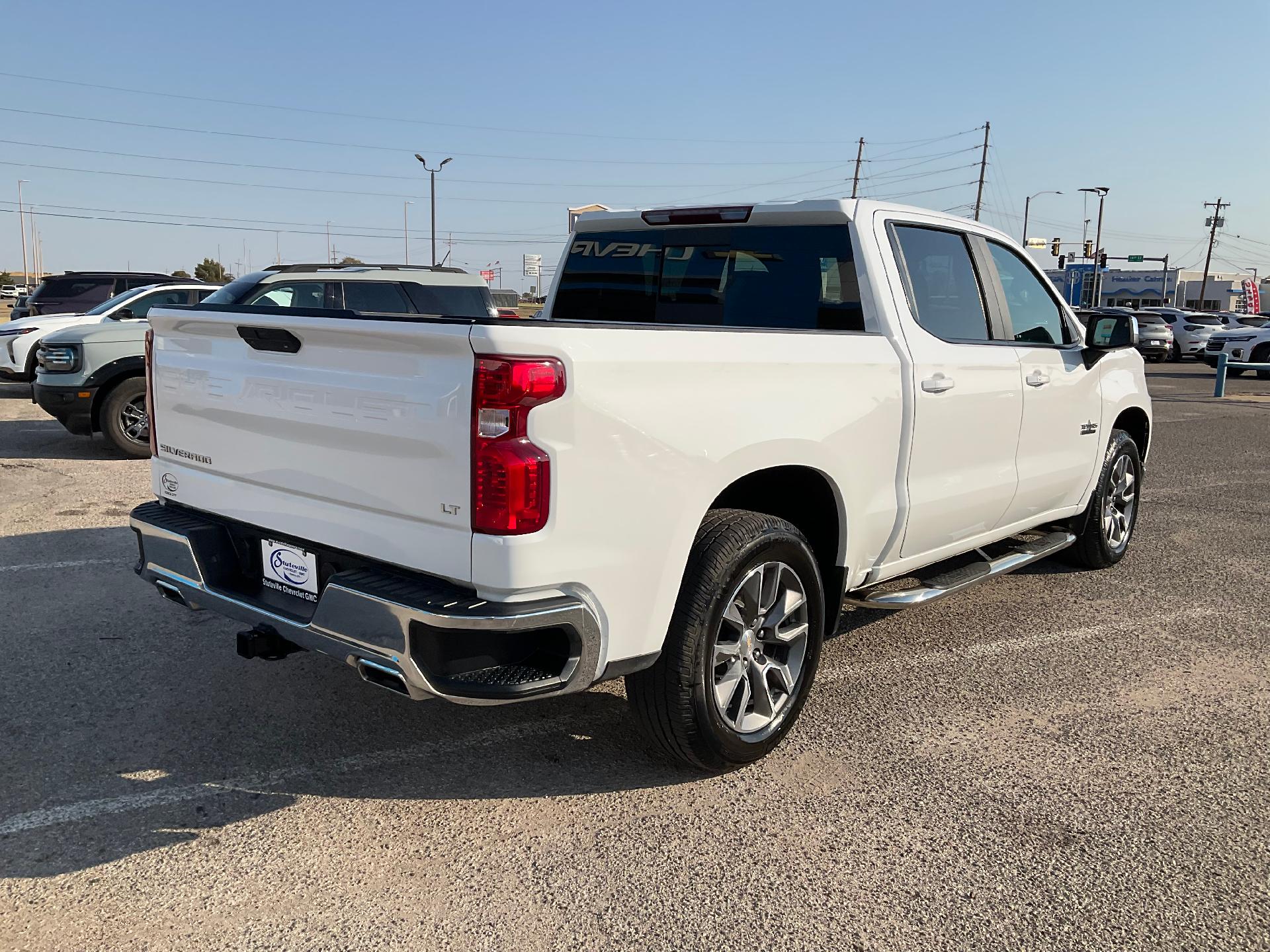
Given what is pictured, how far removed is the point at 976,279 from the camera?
4.75 meters

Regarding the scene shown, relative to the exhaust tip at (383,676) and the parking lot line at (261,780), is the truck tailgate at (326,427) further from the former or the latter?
the parking lot line at (261,780)

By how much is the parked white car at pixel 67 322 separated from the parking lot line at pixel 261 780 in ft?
32.9

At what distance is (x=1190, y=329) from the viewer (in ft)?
105

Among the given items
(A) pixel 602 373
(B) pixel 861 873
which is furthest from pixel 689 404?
(B) pixel 861 873

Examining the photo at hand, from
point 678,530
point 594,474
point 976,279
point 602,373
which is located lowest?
point 678,530

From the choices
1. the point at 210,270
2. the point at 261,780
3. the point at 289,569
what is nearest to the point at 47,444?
the point at 261,780

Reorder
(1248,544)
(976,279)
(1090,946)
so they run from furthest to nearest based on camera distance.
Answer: (1248,544) → (976,279) → (1090,946)

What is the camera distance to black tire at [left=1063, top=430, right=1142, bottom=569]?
5.93 m

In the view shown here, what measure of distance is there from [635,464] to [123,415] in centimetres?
848

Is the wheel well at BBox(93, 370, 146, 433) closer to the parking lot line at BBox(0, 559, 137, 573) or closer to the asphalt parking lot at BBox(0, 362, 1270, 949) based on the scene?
the parking lot line at BBox(0, 559, 137, 573)

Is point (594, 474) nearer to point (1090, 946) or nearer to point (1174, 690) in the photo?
point (1090, 946)

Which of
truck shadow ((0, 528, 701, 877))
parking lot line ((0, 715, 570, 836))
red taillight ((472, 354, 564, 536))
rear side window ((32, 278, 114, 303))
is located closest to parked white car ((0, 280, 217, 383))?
rear side window ((32, 278, 114, 303))

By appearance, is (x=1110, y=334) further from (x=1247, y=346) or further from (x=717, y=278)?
(x=1247, y=346)

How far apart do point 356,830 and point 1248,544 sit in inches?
252
